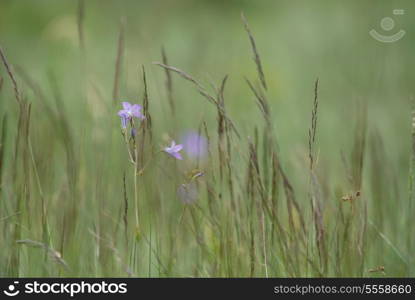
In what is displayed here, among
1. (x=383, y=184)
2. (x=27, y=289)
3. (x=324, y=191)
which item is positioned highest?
(x=383, y=184)

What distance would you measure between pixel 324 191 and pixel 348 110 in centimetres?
196

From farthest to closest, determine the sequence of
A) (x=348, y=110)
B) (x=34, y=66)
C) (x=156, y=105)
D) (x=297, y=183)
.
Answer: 1. (x=34, y=66)
2. (x=156, y=105)
3. (x=348, y=110)
4. (x=297, y=183)

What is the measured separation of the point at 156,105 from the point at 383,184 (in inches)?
102

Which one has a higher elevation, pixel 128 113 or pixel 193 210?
pixel 128 113

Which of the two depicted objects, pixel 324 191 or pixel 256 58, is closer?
pixel 256 58

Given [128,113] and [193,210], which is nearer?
[128,113]

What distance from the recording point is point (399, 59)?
486cm

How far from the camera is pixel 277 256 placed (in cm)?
186

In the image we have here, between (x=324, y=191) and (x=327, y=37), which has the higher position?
(x=327, y=37)

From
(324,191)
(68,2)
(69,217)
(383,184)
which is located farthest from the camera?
(68,2)

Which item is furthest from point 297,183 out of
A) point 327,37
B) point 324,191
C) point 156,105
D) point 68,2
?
point 68,2

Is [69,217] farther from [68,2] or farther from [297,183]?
[68,2]

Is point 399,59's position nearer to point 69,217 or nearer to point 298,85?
point 298,85

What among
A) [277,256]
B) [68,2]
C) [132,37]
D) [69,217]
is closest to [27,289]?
[69,217]
